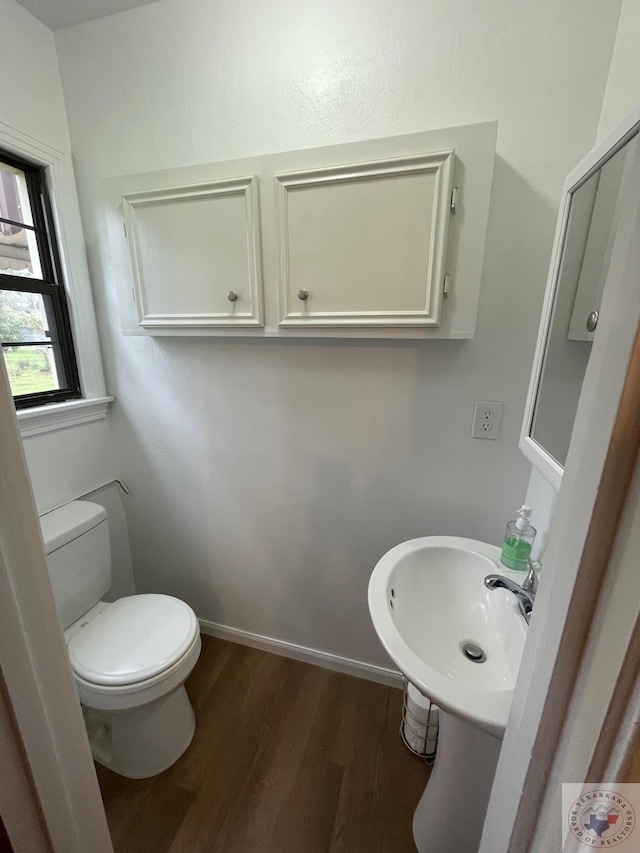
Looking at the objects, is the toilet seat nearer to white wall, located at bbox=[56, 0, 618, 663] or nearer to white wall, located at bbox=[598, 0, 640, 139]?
white wall, located at bbox=[56, 0, 618, 663]

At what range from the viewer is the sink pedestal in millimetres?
811

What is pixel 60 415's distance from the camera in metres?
1.37

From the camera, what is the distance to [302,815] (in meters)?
1.09

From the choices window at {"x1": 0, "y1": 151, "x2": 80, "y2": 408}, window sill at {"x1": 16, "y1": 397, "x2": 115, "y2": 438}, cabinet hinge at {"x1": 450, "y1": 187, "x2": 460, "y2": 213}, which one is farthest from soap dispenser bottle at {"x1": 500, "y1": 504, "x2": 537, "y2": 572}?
window at {"x1": 0, "y1": 151, "x2": 80, "y2": 408}

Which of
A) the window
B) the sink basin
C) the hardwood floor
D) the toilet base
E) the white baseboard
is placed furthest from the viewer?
the white baseboard

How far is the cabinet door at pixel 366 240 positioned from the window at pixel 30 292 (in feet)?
3.30

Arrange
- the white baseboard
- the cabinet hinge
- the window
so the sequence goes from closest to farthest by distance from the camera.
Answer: the cabinet hinge → the window → the white baseboard

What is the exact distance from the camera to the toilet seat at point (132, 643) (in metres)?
1.06

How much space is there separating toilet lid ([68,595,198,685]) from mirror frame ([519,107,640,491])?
4.03 ft

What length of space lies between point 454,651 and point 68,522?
4.58ft

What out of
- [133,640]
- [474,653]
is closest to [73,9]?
[133,640]

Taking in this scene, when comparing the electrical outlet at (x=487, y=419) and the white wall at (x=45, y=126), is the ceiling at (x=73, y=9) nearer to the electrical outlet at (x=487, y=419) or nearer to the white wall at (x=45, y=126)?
the white wall at (x=45, y=126)

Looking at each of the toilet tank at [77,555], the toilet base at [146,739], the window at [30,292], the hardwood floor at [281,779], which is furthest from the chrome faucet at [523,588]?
the window at [30,292]

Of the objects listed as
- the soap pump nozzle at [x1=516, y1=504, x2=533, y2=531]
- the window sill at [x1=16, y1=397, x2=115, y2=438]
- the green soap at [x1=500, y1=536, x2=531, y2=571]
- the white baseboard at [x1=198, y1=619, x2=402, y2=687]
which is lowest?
the white baseboard at [x1=198, y1=619, x2=402, y2=687]
